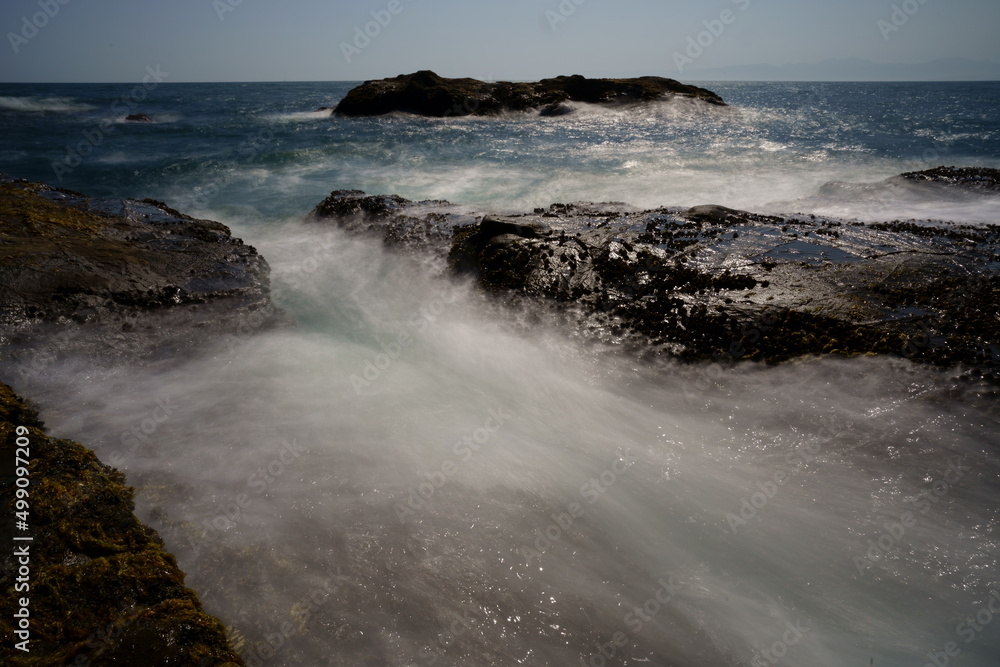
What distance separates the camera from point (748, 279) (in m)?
7.43

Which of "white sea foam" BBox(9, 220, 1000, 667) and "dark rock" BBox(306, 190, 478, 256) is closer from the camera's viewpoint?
"white sea foam" BBox(9, 220, 1000, 667)

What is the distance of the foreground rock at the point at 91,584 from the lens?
2.66m

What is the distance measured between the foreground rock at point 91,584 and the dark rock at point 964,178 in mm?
20049

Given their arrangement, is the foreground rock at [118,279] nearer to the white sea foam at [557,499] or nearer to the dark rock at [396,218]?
the white sea foam at [557,499]

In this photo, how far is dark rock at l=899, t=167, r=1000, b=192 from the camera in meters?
14.2

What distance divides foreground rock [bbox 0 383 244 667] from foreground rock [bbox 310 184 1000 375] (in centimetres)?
569

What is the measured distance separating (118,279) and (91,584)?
6429 millimetres

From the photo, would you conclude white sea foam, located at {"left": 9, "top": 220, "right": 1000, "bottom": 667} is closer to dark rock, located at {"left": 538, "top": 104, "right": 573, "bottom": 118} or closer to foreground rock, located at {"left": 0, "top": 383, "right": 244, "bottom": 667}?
foreground rock, located at {"left": 0, "top": 383, "right": 244, "bottom": 667}

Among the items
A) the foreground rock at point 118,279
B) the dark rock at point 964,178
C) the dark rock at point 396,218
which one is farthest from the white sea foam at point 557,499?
the dark rock at point 964,178

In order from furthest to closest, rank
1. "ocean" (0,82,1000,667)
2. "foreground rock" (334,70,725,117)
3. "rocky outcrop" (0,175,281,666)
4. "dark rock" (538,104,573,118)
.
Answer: "dark rock" (538,104,573,118), "foreground rock" (334,70,725,117), "ocean" (0,82,1000,667), "rocky outcrop" (0,175,281,666)

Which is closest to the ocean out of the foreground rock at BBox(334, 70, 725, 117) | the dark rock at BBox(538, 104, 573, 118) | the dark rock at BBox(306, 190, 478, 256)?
the dark rock at BBox(306, 190, 478, 256)

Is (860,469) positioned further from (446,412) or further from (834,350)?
(446,412)

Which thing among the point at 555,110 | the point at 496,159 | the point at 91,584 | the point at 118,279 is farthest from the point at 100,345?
the point at 555,110

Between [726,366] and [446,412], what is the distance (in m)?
3.68
